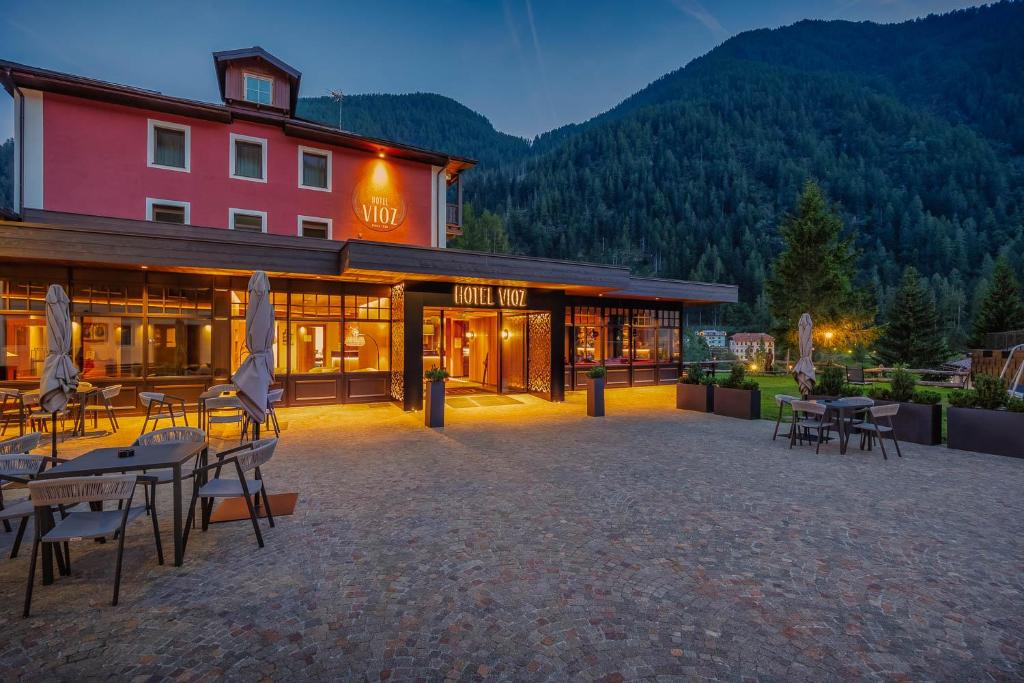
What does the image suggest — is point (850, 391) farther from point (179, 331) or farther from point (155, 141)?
point (155, 141)

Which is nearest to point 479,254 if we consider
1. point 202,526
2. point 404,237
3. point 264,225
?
point 404,237

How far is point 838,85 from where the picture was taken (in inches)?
5049

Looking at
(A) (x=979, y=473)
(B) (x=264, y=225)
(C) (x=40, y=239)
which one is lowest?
(A) (x=979, y=473)

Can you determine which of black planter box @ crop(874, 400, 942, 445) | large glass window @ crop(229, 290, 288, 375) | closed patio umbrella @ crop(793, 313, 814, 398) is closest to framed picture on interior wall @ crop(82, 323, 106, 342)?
large glass window @ crop(229, 290, 288, 375)

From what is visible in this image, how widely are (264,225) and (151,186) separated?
2.65 m

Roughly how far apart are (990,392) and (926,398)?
0.80m

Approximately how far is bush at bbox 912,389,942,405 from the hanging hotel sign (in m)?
8.44

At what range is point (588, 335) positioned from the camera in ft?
52.1

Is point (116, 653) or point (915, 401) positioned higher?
point (915, 401)

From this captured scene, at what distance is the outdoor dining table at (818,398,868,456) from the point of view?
7.32 metres

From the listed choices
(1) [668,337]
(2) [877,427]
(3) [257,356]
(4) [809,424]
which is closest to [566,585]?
(3) [257,356]

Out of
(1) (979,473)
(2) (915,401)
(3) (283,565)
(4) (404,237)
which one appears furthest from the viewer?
(4) (404,237)

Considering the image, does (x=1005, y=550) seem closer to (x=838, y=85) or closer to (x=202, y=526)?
(x=202, y=526)

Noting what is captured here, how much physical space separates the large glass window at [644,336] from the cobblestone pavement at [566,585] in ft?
36.0
